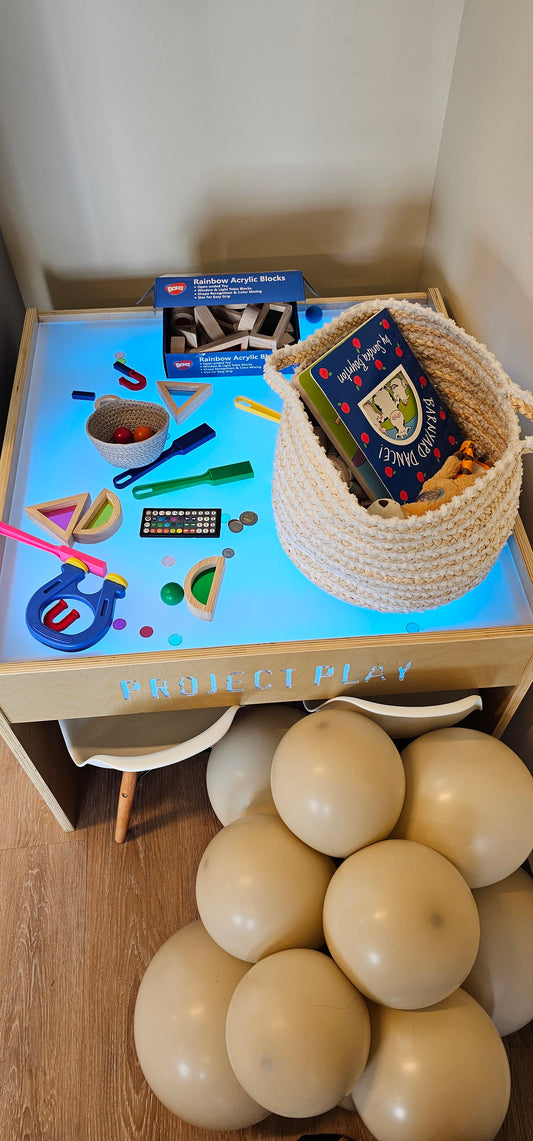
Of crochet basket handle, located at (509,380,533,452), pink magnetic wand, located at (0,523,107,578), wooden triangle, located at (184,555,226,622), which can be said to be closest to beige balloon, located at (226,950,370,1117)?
wooden triangle, located at (184,555,226,622)

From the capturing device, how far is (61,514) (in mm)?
1071

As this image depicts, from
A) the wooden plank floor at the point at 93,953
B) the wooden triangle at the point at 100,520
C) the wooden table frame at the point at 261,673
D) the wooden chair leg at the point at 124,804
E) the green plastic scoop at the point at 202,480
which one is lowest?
the wooden plank floor at the point at 93,953

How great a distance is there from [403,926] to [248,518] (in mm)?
528

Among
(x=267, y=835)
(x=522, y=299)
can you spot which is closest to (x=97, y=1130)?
(x=267, y=835)

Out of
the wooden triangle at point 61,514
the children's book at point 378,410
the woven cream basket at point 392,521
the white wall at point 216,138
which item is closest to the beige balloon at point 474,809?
the woven cream basket at point 392,521

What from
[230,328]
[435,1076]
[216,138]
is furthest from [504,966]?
[216,138]

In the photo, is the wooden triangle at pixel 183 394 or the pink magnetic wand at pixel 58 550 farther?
the wooden triangle at pixel 183 394

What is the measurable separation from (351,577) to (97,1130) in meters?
0.82

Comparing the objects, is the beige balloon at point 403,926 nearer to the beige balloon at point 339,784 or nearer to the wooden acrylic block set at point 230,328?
the beige balloon at point 339,784

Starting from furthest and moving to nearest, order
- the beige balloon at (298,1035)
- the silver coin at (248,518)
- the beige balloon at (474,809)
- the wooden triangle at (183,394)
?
1. the wooden triangle at (183,394)
2. the silver coin at (248,518)
3. the beige balloon at (474,809)
4. the beige balloon at (298,1035)

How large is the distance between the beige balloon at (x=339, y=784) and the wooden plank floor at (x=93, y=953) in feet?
1.28

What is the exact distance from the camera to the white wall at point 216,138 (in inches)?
45.4

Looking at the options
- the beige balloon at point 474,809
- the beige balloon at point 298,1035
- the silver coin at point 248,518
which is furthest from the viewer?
the silver coin at point 248,518

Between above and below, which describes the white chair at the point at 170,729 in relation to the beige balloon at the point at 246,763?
above
